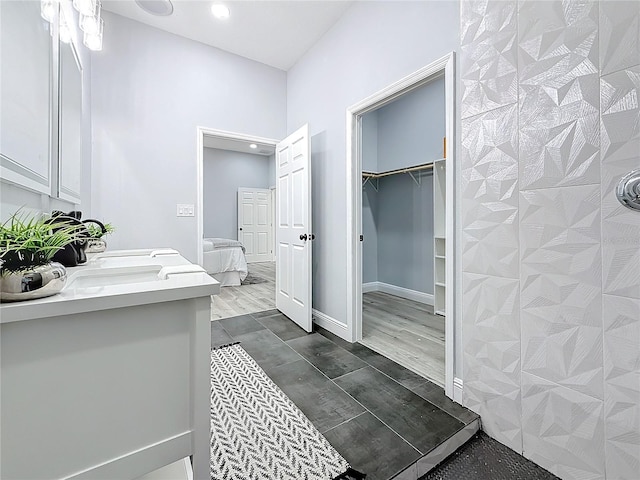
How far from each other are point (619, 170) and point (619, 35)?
1.57ft

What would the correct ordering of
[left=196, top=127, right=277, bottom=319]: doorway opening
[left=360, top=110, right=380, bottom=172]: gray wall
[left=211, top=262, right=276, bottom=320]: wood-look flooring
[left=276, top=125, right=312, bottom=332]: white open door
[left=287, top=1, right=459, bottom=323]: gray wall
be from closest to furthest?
1. [left=287, top=1, right=459, bottom=323]: gray wall
2. [left=276, top=125, right=312, bottom=332]: white open door
3. [left=211, top=262, right=276, bottom=320]: wood-look flooring
4. [left=360, top=110, right=380, bottom=172]: gray wall
5. [left=196, top=127, right=277, bottom=319]: doorway opening

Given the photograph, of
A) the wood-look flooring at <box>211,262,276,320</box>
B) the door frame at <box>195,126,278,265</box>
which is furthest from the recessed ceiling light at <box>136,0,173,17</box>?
the wood-look flooring at <box>211,262,276,320</box>

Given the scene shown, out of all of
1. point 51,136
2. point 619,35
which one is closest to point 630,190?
point 619,35

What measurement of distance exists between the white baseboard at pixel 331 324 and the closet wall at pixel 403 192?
5.05 feet

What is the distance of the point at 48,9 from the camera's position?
1.26 meters

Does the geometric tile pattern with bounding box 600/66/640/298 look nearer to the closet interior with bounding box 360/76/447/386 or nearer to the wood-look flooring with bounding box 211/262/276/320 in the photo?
the closet interior with bounding box 360/76/447/386

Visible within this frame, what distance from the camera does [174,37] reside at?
2914mm

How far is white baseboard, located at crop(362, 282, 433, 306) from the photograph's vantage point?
367cm

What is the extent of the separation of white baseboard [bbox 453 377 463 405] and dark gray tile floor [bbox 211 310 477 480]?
0.12 feet

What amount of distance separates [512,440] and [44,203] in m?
2.39

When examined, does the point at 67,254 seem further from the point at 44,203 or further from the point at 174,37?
the point at 174,37

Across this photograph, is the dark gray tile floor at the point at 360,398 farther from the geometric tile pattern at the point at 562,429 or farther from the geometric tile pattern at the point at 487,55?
the geometric tile pattern at the point at 487,55

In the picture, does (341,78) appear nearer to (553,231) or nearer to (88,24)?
(88,24)

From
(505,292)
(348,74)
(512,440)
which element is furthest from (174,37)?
(512,440)
